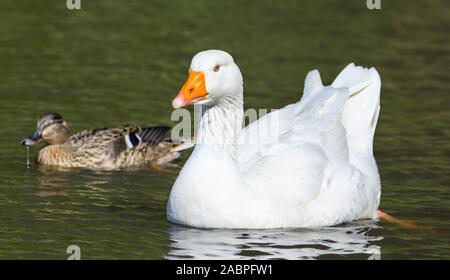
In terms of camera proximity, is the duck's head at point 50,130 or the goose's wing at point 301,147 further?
the duck's head at point 50,130

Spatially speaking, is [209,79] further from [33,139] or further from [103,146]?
[33,139]

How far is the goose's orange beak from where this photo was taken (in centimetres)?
1141

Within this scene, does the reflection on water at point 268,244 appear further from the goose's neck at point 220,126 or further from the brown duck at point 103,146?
the brown duck at point 103,146

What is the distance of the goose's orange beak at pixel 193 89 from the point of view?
11414 mm

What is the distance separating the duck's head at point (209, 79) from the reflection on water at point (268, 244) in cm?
141

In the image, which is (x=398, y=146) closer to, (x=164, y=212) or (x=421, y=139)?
(x=421, y=139)

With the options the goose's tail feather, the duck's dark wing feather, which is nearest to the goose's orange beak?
the goose's tail feather

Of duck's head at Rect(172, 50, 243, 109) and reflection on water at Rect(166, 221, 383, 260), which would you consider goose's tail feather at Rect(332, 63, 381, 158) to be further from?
duck's head at Rect(172, 50, 243, 109)

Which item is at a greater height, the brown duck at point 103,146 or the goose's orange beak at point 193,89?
the goose's orange beak at point 193,89

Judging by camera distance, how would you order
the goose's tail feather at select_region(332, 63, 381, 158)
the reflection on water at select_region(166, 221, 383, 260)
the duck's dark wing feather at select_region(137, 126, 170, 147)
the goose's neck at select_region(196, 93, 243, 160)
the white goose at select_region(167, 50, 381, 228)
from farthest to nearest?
the duck's dark wing feather at select_region(137, 126, 170, 147) < the goose's tail feather at select_region(332, 63, 381, 158) < the goose's neck at select_region(196, 93, 243, 160) < the white goose at select_region(167, 50, 381, 228) < the reflection on water at select_region(166, 221, 383, 260)

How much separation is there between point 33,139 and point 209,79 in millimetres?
4614

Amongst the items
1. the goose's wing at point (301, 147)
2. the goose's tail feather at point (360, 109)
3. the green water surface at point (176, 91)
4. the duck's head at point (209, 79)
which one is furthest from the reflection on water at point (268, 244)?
the goose's tail feather at point (360, 109)

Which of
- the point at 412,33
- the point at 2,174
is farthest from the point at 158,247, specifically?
the point at 412,33

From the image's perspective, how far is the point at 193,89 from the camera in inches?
453
